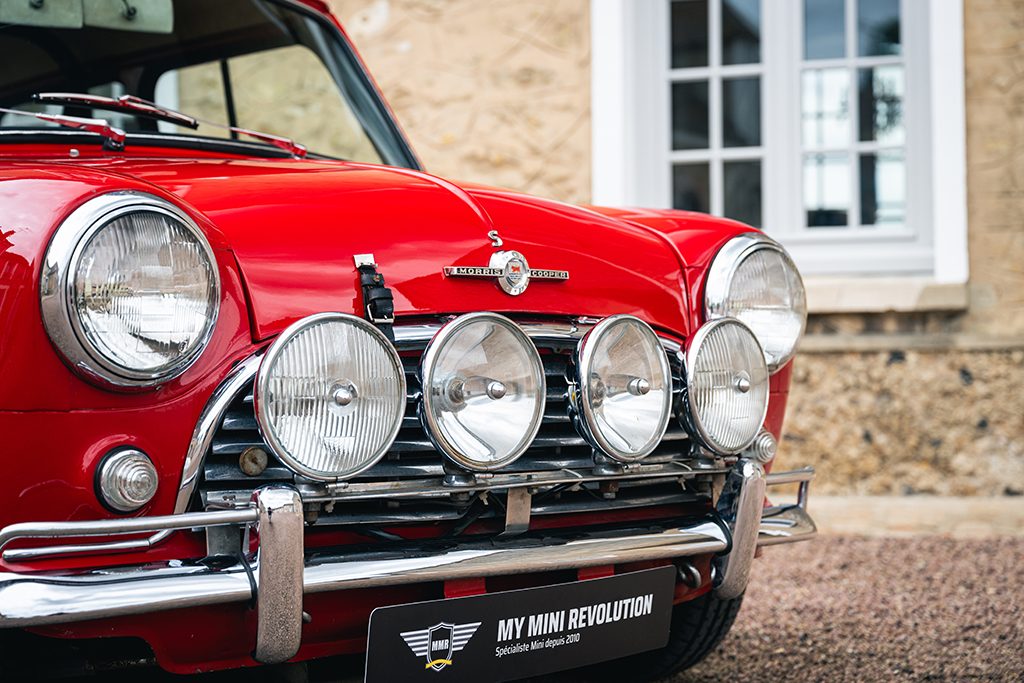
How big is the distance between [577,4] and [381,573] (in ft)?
14.0

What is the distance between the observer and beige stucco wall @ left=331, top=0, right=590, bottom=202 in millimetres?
5504

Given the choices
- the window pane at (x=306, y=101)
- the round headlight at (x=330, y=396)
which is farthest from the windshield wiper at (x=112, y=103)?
the round headlight at (x=330, y=396)

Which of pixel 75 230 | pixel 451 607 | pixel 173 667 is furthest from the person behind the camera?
pixel 451 607

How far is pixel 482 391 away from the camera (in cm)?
184

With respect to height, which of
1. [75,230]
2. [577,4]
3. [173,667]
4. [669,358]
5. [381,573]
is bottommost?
[173,667]

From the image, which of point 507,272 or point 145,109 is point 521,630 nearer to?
point 507,272

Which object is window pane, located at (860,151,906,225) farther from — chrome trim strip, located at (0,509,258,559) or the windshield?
chrome trim strip, located at (0,509,258,559)

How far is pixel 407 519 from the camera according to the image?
180 centimetres

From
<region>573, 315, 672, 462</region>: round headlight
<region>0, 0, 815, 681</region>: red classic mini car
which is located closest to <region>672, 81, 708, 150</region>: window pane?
<region>0, 0, 815, 681</region>: red classic mini car

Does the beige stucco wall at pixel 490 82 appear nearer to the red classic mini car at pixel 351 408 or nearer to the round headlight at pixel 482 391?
the red classic mini car at pixel 351 408

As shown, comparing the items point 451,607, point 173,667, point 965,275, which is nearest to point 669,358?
point 451,607

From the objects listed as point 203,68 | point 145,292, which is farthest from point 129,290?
point 203,68

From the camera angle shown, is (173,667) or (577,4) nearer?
(173,667)

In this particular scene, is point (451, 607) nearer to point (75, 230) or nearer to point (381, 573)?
point (381, 573)
